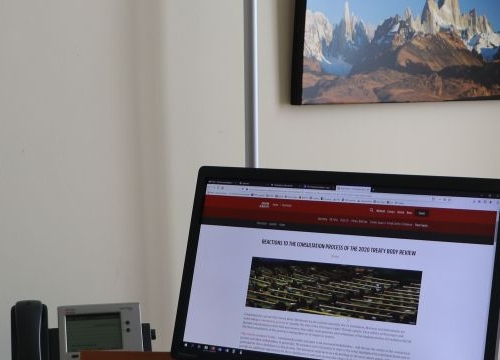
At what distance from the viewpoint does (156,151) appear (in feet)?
5.41

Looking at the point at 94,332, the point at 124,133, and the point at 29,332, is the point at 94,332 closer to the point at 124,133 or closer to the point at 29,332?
the point at 29,332

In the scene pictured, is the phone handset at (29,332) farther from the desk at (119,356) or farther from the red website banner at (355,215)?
the red website banner at (355,215)

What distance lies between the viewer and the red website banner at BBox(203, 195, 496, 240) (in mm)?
844

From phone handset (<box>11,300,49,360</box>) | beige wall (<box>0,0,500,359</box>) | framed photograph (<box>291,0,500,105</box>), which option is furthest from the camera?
framed photograph (<box>291,0,500,105</box>)

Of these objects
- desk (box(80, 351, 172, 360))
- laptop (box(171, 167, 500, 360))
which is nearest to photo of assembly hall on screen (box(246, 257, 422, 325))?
laptop (box(171, 167, 500, 360))

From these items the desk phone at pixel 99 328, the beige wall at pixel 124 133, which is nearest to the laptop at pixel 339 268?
the desk phone at pixel 99 328

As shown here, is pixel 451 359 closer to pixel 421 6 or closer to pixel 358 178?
pixel 358 178

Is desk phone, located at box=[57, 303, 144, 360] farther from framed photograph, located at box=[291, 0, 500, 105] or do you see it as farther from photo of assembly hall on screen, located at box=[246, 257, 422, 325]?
framed photograph, located at box=[291, 0, 500, 105]

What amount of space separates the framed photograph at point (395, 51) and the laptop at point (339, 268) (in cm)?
96

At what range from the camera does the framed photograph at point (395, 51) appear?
1.85 meters

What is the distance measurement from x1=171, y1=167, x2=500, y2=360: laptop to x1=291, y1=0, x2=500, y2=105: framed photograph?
0.96 metres

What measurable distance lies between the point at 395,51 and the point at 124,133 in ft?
2.71

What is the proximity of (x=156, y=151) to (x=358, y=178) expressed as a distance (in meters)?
0.84

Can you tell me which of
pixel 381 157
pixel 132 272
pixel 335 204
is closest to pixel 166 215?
pixel 132 272
